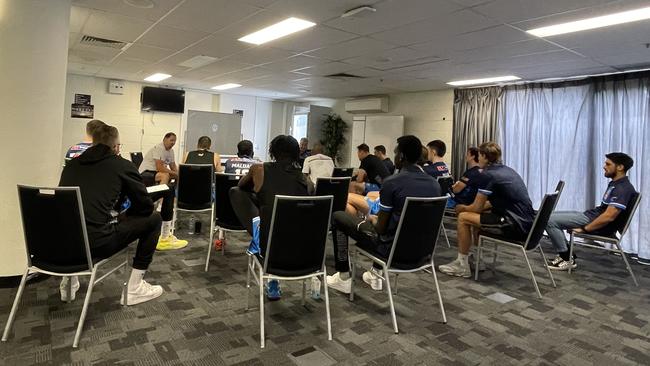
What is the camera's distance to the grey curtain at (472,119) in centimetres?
654

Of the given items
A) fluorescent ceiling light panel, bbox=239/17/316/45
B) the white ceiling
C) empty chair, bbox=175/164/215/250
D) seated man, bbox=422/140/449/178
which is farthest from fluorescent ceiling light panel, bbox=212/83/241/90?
seated man, bbox=422/140/449/178

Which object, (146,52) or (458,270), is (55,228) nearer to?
(458,270)

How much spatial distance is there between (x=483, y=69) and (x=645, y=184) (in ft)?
8.25

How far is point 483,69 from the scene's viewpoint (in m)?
5.35

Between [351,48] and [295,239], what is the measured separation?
3.13 meters

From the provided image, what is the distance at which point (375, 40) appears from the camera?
4227 millimetres

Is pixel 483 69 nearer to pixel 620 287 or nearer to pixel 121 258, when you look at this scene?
pixel 620 287

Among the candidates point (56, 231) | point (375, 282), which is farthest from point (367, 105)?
point (56, 231)

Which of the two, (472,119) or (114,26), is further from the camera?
(472,119)

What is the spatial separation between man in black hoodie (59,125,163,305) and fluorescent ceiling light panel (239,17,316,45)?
210cm

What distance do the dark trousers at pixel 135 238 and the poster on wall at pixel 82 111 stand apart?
720cm

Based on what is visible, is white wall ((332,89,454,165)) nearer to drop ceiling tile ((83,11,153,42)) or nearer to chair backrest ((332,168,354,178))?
chair backrest ((332,168,354,178))

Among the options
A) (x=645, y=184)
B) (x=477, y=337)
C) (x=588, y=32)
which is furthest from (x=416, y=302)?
(x=645, y=184)

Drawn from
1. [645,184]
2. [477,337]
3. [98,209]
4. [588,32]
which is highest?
[588,32]
